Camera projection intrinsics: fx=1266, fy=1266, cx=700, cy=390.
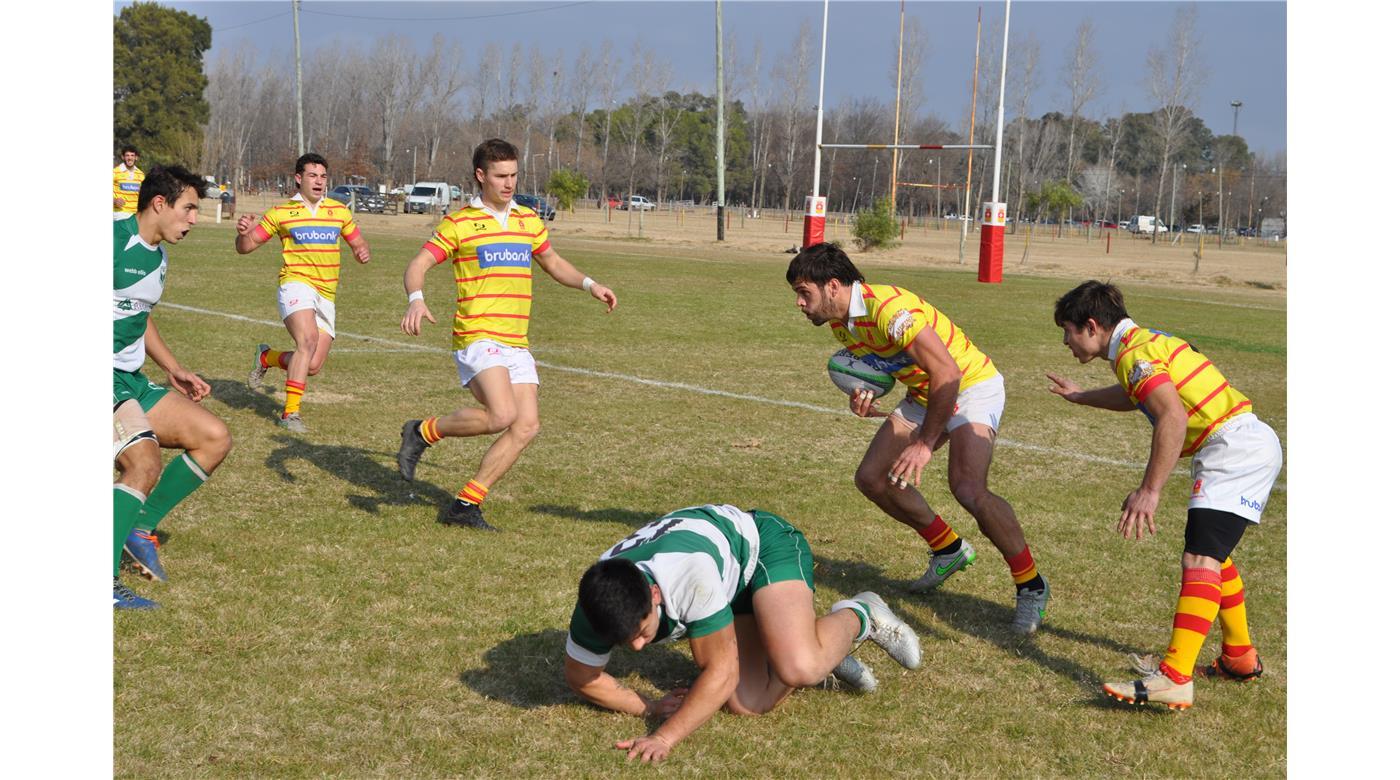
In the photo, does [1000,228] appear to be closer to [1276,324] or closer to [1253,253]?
[1276,324]

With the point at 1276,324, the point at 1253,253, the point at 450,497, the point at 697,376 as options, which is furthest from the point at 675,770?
the point at 1253,253

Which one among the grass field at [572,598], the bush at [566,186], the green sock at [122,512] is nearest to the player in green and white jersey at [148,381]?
the green sock at [122,512]

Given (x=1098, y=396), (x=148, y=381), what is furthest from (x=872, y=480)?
(x=148, y=381)

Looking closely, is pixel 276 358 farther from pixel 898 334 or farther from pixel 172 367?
pixel 898 334

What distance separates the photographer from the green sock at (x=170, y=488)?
20.1ft

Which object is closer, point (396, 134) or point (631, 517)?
point (631, 517)

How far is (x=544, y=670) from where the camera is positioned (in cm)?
524

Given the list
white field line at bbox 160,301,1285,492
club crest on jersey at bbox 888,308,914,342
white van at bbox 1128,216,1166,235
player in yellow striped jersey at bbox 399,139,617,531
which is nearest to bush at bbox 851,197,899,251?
white field line at bbox 160,301,1285,492

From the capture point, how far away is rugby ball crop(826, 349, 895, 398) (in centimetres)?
624

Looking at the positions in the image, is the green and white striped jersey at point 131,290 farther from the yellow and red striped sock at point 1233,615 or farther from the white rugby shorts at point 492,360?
the yellow and red striped sock at point 1233,615

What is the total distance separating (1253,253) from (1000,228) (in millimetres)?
40323

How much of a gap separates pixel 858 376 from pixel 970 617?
1.29 m

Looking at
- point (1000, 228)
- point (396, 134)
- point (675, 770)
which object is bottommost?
point (675, 770)

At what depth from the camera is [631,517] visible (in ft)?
25.4
